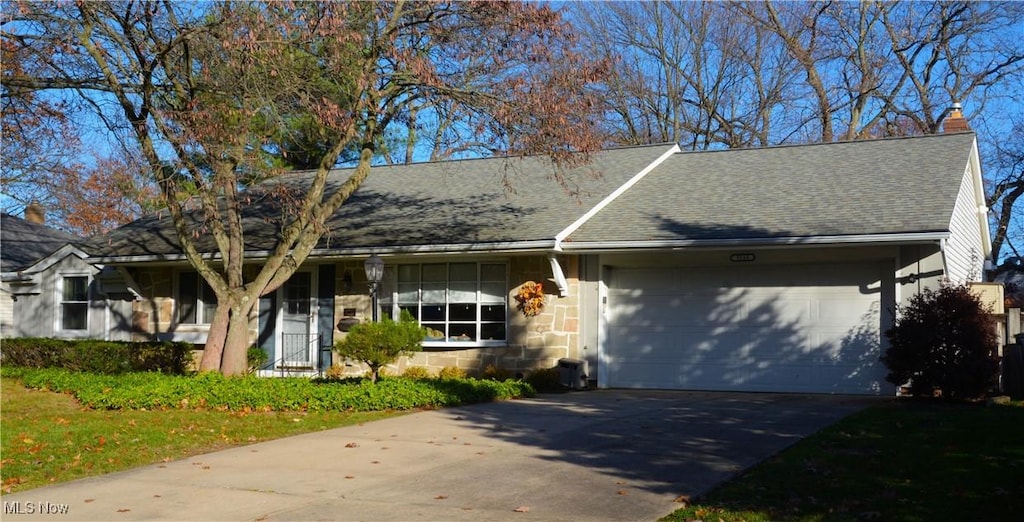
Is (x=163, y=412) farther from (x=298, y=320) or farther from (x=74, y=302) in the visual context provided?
(x=74, y=302)

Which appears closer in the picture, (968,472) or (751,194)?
(968,472)

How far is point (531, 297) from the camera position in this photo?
16.5 m

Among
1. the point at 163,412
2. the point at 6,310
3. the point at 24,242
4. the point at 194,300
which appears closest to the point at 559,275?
the point at 163,412

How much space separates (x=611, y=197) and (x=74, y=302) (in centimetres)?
1226

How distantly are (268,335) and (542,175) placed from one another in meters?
6.32

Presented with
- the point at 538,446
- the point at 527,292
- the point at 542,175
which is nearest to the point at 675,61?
the point at 542,175

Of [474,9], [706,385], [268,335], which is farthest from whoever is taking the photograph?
[268,335]

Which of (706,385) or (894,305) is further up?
(894,305)

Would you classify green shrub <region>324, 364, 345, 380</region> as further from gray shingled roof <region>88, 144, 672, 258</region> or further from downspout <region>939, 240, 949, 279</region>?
downspout <region>939, 240, 949, 279</region>

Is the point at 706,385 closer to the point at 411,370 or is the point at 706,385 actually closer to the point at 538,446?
the point at 411,370

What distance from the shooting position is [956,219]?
1673 centimetres

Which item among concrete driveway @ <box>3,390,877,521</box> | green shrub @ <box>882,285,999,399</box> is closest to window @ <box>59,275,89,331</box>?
concrete driveway @ <box>3,390,877,521</box>

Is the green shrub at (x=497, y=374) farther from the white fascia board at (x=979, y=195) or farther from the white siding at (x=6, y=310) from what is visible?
the white siding at (x=6, y=310)

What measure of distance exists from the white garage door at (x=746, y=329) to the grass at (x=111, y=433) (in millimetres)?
5633
